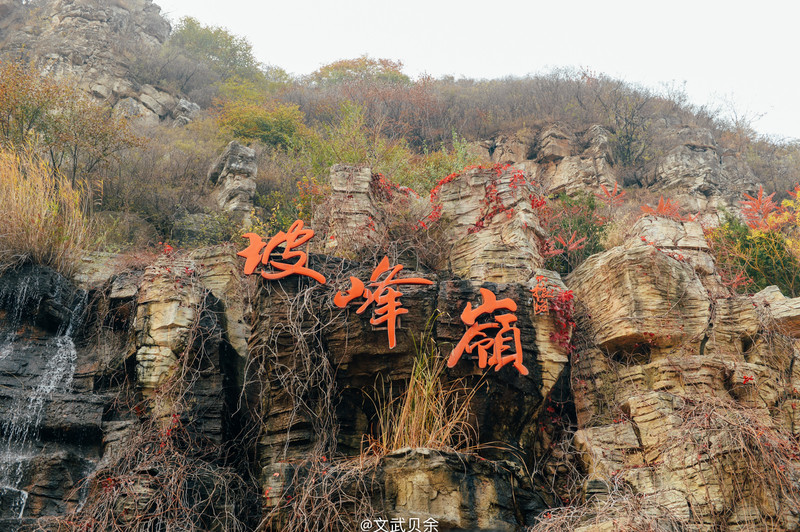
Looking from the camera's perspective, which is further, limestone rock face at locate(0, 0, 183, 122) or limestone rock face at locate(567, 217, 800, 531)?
limestone rock face at locate(0, 0, 183, 122)

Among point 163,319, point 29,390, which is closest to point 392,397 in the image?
point 163,319

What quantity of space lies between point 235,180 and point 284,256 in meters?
6.75

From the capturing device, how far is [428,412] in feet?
18.6

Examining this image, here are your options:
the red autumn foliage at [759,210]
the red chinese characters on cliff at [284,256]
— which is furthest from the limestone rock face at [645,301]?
the red autumn foliage at [759,210]

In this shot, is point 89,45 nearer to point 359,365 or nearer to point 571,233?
point 571,233

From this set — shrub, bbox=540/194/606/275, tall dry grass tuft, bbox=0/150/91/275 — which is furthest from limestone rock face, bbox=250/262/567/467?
tall dry grass tuft, bbox=0/150/91/275

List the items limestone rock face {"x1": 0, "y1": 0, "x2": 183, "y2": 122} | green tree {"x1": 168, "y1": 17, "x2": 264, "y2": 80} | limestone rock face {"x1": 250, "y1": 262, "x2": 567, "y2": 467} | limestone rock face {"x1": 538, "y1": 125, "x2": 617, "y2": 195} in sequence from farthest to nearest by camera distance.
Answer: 1. green tree {"x1": 168, "y1": 17, "x2": 264, "y2": 80}
2. limestone rock face {"x1": 0, "y1": 0, "x2": 183, "y2": 122}
3. limestone rock face {"x1": 538, "y1": 125, "x2": 617, "y2": 195}
4. limestone rock face {"x1": 250, "y1": 262, "x2": 567, "y2": 467}

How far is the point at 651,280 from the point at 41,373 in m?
6.55

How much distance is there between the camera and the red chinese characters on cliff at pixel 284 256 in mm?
6312

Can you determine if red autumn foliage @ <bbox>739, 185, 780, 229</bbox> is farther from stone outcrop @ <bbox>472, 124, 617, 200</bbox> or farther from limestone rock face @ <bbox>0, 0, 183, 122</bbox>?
limestone rock face @ <bbox>0, 0, 183, 122</bbox>

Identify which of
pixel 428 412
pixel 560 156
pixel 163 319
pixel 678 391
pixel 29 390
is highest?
pixel 560 156

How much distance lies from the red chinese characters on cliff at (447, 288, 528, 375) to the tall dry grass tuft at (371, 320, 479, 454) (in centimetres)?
23

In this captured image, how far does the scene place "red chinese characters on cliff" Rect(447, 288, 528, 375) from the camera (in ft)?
19.4

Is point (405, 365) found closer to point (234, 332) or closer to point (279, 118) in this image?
point (234, 332)
